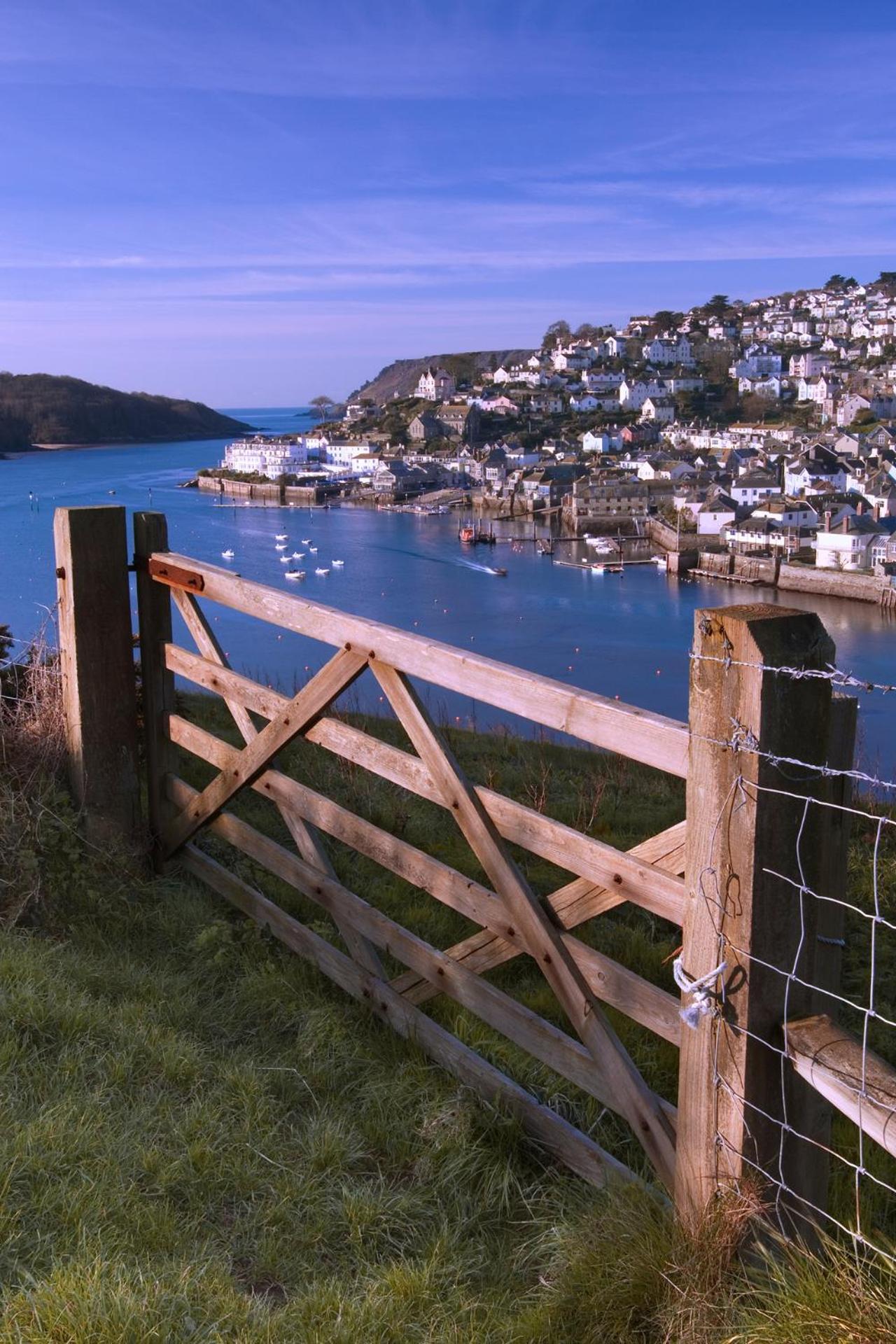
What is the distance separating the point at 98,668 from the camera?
383cm

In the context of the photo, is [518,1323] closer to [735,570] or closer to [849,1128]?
[849,1128]

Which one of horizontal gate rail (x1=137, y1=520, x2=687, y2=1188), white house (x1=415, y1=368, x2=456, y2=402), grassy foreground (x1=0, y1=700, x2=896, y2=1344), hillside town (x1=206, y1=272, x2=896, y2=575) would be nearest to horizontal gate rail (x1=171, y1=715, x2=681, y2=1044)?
horizontal gate rail (x1=137, y1=520, x2=687, y2=1188)

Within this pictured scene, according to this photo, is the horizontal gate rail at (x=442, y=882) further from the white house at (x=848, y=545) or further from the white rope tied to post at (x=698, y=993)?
Result: the white house at (x=848, y=545)

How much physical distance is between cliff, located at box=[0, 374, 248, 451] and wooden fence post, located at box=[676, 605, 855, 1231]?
98.2m

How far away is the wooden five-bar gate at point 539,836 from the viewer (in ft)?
5.58

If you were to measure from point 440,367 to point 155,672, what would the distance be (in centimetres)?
16081

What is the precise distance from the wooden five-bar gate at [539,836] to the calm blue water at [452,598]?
11.3 m

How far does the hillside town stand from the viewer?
180 feet

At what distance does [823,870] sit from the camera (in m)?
1.74

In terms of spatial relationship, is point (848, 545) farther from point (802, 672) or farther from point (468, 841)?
point (802, 672)

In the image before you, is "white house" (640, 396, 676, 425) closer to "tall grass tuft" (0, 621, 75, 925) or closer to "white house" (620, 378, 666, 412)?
"white house" (620, 378, 666, 412)

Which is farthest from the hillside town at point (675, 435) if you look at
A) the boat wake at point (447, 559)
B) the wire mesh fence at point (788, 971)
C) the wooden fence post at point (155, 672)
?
the wire mesh fence at point (788, 971)

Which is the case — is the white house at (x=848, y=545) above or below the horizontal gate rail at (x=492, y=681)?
below

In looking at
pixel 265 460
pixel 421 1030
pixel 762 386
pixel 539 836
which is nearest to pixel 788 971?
pixel 539 836
